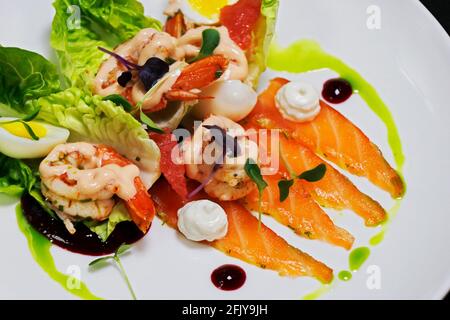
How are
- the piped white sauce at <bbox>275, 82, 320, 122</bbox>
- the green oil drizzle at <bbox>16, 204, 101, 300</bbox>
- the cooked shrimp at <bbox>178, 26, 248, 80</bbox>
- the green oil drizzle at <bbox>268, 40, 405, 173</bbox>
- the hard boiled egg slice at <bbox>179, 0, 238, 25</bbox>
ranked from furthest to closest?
the hard boiled egg slice at <bbox>179, 0, 238, 25</bbox>, the green oil drizzle at <bbox>268, 40, 405, 173</bbox>, the piped white sauce at <bbox>275, 82, 320, 122</bbox>, the cooked shrimp at <bbox>178, 26, 248, 80</bbox>, the green oil drizzle at <bbox>16, 204, 101, 300</bbox>

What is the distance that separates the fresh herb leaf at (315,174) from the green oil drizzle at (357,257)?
0.50 meters

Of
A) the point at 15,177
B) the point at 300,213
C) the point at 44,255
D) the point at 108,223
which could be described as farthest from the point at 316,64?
the point at 44,255

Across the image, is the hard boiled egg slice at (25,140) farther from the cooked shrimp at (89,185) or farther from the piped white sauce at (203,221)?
the piped white sauce at (203,221)

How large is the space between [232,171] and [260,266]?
58cm

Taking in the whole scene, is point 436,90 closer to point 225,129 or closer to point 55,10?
point 225,129

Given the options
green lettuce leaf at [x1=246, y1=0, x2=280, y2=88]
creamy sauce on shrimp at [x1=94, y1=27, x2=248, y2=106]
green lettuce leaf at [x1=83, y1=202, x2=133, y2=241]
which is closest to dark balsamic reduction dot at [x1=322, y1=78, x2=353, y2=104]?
green lettuce leaf at [x1=246, y1=0, x2=280, y2=88]

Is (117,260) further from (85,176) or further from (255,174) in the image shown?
(255,174)

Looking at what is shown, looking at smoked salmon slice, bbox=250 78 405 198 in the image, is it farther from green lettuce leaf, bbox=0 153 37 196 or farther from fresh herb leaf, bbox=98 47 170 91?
green lettuce leaf, bbox=0 153 37 196

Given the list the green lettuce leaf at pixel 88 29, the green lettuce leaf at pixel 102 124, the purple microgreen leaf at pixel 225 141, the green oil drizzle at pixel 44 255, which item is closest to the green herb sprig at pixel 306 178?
the purple microgreen leaf at pixel 225 141

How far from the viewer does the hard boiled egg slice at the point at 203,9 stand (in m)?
5.04

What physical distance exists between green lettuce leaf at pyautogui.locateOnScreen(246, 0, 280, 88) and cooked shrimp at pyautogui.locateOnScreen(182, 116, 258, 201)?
727mm

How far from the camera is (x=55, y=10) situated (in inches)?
192

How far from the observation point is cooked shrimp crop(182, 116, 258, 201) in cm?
411
